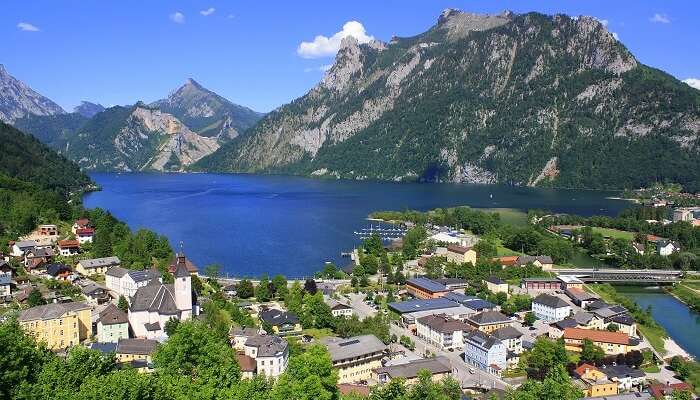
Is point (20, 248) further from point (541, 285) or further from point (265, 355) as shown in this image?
point (541, 285)

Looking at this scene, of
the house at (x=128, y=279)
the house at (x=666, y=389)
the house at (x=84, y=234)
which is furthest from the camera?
the house at (x=84, y=234)

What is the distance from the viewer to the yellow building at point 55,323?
31.8 meters

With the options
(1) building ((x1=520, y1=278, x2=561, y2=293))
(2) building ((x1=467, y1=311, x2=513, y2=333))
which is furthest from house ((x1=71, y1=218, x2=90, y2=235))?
(1) building ((x1=520, y1=278, x2=561, y2=293))

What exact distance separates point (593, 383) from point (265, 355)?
55.7ft

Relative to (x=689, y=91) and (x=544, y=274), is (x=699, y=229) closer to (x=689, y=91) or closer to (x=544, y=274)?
(x=544, y=274)

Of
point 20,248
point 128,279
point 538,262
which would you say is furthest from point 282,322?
point 538,262

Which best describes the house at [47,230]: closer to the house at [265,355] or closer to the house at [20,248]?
the house at [20,248]

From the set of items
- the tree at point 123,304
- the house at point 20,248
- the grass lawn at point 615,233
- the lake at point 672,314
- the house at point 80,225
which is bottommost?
the lake at point 672,314

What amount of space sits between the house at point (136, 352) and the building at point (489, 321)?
20.9m

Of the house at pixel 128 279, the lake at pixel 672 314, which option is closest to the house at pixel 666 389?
the lake at pixel 672 314

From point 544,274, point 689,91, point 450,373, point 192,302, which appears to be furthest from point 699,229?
point 689,91

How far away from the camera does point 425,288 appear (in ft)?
162

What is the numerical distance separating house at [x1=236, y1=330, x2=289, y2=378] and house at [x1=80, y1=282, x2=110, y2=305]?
48.4 feet

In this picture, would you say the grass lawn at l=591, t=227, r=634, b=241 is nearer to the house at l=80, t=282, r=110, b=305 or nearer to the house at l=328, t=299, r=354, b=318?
the house at l=328, t=299, r=354, b=318
